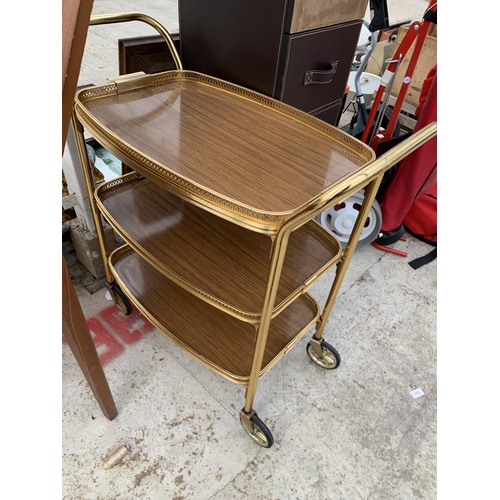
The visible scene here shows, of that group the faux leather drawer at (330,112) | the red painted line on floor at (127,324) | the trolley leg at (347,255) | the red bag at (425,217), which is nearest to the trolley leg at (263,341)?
the trolley leg at (347,255)

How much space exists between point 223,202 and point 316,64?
68 cm

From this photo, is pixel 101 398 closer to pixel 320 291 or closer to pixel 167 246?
pixel 167 246

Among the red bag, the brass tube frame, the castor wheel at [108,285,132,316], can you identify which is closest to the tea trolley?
the brass tube frame

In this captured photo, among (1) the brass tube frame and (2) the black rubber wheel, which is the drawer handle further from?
(2) the black rubber wheel

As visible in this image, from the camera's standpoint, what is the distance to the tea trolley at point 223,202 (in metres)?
0.73

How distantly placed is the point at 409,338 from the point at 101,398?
3.77 feet

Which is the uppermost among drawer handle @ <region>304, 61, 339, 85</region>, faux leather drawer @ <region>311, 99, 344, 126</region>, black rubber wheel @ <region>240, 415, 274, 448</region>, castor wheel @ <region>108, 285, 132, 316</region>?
drawer handle @ <region>304, 61, 339, 85</region>

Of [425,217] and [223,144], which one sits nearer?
[223,144]

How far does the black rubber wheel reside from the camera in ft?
3.58

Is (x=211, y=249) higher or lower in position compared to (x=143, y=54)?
lower

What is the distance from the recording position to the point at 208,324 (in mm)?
1115

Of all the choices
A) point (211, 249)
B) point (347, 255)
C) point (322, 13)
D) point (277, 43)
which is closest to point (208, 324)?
point (211, 249)

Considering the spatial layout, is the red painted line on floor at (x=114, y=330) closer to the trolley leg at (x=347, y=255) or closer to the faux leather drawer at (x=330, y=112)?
the trolley leg at (x=347, y=255)

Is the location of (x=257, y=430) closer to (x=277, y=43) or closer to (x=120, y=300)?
(x=120, y=300)
